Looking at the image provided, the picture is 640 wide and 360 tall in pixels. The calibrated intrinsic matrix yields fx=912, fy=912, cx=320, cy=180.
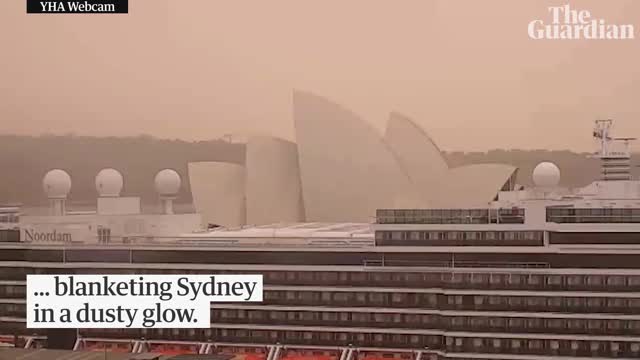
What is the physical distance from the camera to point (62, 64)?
404 inches

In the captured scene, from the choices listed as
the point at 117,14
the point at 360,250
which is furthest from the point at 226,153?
the point at 360,250

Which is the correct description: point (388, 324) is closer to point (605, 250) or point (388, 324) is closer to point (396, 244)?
point (396, 244)

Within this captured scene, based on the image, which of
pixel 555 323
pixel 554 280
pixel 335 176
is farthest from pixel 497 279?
pixel 335 176

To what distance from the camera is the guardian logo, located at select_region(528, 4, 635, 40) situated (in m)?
8.76

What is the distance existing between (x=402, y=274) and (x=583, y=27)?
10.9ft

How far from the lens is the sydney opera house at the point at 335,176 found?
372 inches

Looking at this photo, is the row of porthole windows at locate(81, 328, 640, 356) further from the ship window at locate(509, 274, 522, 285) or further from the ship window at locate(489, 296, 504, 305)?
the ship window at locate(509, 274, 522, 285)

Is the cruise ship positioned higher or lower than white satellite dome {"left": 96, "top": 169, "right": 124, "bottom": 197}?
lower

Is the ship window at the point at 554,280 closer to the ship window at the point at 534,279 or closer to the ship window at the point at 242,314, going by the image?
the ship window at the point at 534,279

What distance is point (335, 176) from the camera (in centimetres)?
962

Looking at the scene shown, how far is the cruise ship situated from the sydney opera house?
1.23 meters

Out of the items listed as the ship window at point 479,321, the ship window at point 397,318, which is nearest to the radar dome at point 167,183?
the ship window at point 397,318

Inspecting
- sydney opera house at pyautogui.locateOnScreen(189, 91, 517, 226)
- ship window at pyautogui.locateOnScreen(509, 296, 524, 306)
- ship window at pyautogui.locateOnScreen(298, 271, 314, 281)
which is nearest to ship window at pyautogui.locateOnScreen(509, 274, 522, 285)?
ship window at pyautogui.locateOnScreen(509, 296, 524, 306)

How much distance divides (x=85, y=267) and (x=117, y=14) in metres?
3.45
